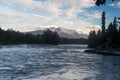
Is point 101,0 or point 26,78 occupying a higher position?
point 101,0

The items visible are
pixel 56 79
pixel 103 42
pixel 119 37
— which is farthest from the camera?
pixel 103 42

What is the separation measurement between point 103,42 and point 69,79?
4695 inches

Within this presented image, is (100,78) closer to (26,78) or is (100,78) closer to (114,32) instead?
(26,78)

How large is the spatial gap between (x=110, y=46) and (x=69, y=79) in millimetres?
110571

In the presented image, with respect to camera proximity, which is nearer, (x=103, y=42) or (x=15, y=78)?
(x=15, y=78)

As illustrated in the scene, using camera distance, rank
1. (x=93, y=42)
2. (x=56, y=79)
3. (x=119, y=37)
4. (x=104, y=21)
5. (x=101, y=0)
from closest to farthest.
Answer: (x=101, y=0)
(x=56, y=79)
(x=119, y=37)
(x=104, y=21)
(x=93, y=42)

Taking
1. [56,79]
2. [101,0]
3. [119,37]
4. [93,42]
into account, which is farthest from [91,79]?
[93,42]

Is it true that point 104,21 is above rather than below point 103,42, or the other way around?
above

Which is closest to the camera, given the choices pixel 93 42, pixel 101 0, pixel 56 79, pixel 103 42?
pixel 101 0

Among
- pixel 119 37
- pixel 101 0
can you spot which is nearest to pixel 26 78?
pixel 101 0

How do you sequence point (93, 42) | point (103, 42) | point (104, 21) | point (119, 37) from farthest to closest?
1. point (93, 42)
2. point (104, 21)
3. point (103, 42)
4. point (119, 37)

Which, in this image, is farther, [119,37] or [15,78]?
[119,37]

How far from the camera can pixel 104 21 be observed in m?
169

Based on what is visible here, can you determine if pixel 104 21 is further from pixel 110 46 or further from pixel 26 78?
pixel 26 78
